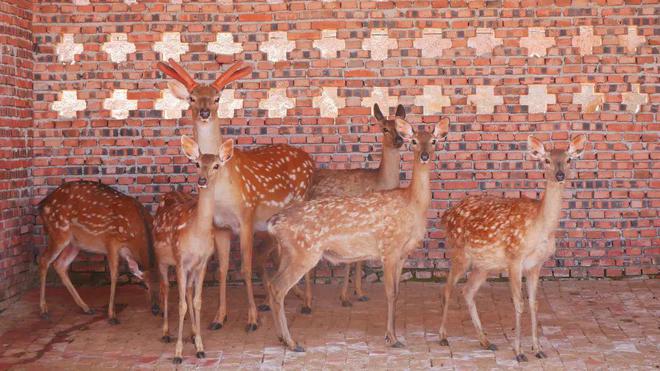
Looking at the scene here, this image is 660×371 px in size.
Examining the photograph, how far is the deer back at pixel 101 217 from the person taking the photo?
8.33m

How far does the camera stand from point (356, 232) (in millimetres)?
7375

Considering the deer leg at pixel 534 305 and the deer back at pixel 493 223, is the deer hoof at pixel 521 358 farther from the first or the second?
the deer back at pixel 493 223

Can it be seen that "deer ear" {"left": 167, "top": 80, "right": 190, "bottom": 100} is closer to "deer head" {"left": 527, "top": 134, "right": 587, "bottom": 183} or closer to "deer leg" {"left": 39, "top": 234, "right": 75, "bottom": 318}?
"deer leg" {"left": 39, "top": 234, "right": 75, "bottom": 318}

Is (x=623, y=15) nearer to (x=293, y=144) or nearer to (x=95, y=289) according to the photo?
(x=293, y=144)

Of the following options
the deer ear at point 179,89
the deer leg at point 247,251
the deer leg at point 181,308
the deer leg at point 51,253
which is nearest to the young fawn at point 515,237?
the deer leg at point 247,251

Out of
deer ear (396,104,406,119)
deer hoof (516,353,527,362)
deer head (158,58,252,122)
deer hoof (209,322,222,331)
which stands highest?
deer head (158,58,252,122)

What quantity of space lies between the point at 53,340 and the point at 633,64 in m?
5.99

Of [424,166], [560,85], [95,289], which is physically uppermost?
[560,85]

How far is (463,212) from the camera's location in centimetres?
750

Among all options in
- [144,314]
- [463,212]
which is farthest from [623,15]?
[144,314]

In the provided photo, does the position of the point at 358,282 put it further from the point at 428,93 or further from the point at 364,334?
the point at 428,93

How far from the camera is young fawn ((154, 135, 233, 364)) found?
7.02 metres

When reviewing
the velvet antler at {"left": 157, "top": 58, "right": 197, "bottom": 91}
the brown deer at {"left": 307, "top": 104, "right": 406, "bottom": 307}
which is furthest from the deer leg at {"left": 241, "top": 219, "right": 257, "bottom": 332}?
the velvet antler at {"left": 157, "top": 58, "right": 197, "bottom": 91}

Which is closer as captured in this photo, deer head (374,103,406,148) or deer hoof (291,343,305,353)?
deer hoof (291,343,305,353)
